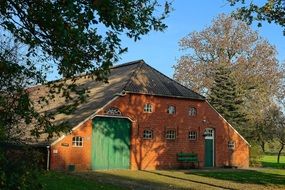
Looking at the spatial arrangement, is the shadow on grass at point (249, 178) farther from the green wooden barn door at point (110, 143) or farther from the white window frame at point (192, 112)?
the white window frame at point (192, 112)

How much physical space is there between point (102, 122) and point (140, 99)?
347 cm

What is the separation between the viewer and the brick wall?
2855cm

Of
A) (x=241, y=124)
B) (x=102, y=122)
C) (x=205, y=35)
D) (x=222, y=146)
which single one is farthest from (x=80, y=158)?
(x=205, y=35)

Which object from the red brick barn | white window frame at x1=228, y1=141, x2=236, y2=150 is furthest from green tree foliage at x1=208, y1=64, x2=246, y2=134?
white window frame at x1=228, y1=141, x2=236, y2=150

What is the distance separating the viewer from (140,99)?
31.6 m

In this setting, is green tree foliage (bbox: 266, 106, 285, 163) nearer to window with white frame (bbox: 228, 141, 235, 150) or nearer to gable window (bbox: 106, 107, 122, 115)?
window with white frame (bbox: 228, 141, 235, 150)

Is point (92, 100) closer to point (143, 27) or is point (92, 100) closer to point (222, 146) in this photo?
point (222, 146)

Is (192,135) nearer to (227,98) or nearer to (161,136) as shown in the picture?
(161,136)

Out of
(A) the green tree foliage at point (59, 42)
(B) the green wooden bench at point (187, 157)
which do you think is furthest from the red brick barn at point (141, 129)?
(A) the green tree foliage at point (59, 42)

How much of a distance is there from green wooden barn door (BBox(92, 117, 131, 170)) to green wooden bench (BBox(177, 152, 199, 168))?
4138 millimetres

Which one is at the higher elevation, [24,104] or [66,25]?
[66,25]

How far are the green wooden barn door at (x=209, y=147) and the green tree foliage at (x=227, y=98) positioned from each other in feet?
29.5

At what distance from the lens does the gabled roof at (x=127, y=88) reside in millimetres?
30078

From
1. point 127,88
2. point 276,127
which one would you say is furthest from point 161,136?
point 276,127
